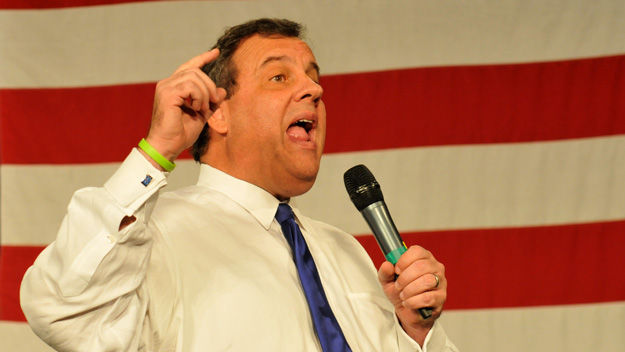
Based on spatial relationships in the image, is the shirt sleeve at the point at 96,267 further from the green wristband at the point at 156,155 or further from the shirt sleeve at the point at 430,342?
the shirt sleeve at the point at 430,342

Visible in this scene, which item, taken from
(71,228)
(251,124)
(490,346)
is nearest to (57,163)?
(251,124)

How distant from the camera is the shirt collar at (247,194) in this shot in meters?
1.29

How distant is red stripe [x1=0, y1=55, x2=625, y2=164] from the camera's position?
1.94 meters

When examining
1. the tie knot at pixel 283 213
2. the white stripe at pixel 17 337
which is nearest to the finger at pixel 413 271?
the tie knot at pixel 283 213

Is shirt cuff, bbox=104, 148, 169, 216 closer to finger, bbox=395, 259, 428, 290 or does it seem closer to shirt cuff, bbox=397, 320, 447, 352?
finger, bbox=395, 259, 428, 290

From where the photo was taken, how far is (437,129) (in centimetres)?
196

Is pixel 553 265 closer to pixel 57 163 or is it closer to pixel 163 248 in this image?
pixel 163 248

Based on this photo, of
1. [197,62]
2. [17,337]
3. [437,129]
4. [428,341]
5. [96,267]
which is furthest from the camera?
[437,129]

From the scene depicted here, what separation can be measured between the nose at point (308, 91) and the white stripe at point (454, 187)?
1.94ft

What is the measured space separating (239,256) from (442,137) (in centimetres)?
97

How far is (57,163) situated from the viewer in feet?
6.40

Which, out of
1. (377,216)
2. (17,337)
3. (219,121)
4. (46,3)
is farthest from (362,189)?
(46,3)

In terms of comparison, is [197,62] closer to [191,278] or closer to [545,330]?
[191,278]

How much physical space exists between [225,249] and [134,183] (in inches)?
12.2
